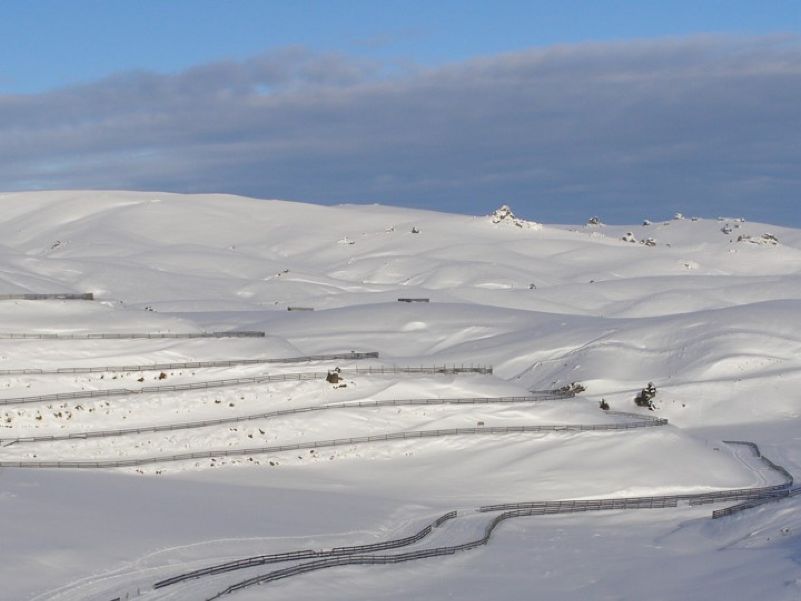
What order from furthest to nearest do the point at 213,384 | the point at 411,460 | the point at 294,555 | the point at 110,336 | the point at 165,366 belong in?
the point at 110,336
the point at 165,366
the point at 213,384
the point at 411,460
the point at 294,555

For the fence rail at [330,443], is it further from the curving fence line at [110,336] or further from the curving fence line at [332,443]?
the curving fence line at [110,336]

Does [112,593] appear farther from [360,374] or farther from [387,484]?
[360,374]

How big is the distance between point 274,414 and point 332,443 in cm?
363

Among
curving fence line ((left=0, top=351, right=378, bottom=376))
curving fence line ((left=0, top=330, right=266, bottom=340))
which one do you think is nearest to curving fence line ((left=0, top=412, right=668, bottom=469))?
curving fence line ((left=0, top=351, right=378, bottom=376))

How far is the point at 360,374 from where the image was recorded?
80062 millimetres

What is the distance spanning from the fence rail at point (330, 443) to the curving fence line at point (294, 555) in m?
12.7

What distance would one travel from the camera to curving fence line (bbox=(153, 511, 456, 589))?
49344 mm

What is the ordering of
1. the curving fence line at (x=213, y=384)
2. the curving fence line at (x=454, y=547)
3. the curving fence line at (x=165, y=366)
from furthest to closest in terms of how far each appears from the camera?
the curving fence line at (x=165, y=366) → the curving fence line at (x=213, y=384) → the curving fence line at (x=454, y=547)

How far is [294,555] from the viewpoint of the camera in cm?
5384

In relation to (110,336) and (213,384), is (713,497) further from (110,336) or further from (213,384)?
(110,336)

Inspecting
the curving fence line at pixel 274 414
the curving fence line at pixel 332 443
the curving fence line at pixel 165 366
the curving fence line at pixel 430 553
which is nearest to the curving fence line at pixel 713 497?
the curving fence line at pixel 430 553

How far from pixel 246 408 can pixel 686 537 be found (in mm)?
25457

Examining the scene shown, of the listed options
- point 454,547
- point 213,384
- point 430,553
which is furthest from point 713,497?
point 213,384

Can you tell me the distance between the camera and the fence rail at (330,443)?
225ft
